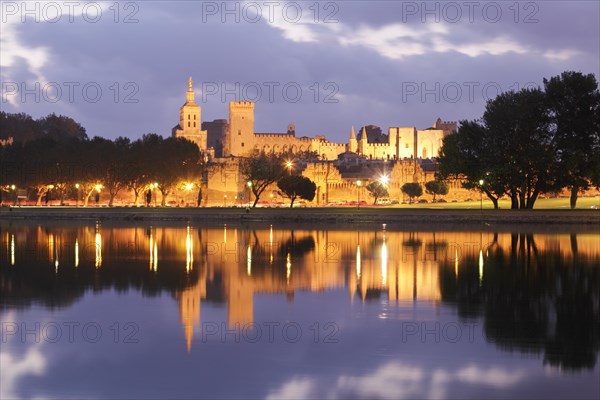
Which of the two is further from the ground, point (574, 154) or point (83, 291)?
point (574, 154)

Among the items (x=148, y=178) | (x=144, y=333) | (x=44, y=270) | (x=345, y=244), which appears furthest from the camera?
(x=148, y=178)

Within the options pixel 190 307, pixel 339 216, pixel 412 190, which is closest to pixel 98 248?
pixel 190 307

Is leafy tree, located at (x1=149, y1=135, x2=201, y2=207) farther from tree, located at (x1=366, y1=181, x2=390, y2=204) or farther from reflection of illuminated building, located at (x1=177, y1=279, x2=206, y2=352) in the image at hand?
reflection of illuminated building, located at (x1=177, y1=279, x2=206, y2=352)

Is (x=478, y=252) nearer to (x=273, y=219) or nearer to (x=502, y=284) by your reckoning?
(x=502, y=284)

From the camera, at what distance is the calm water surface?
1362cm

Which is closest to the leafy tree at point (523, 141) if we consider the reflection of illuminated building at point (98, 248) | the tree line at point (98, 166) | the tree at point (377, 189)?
the reflection of illuminated building at point (98, 248)

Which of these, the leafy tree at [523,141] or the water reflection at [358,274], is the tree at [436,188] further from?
the water reflection at [358,274]

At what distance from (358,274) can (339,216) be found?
36.1 m

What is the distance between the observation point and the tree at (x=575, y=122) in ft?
207

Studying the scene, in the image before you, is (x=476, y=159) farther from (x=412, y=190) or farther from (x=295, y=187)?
(x=412, y=190)

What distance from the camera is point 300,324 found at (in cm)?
1842

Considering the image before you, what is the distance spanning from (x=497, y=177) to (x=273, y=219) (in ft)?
51.5

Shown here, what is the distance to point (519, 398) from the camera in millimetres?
12734

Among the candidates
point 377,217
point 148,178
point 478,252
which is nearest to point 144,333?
point 478,252
